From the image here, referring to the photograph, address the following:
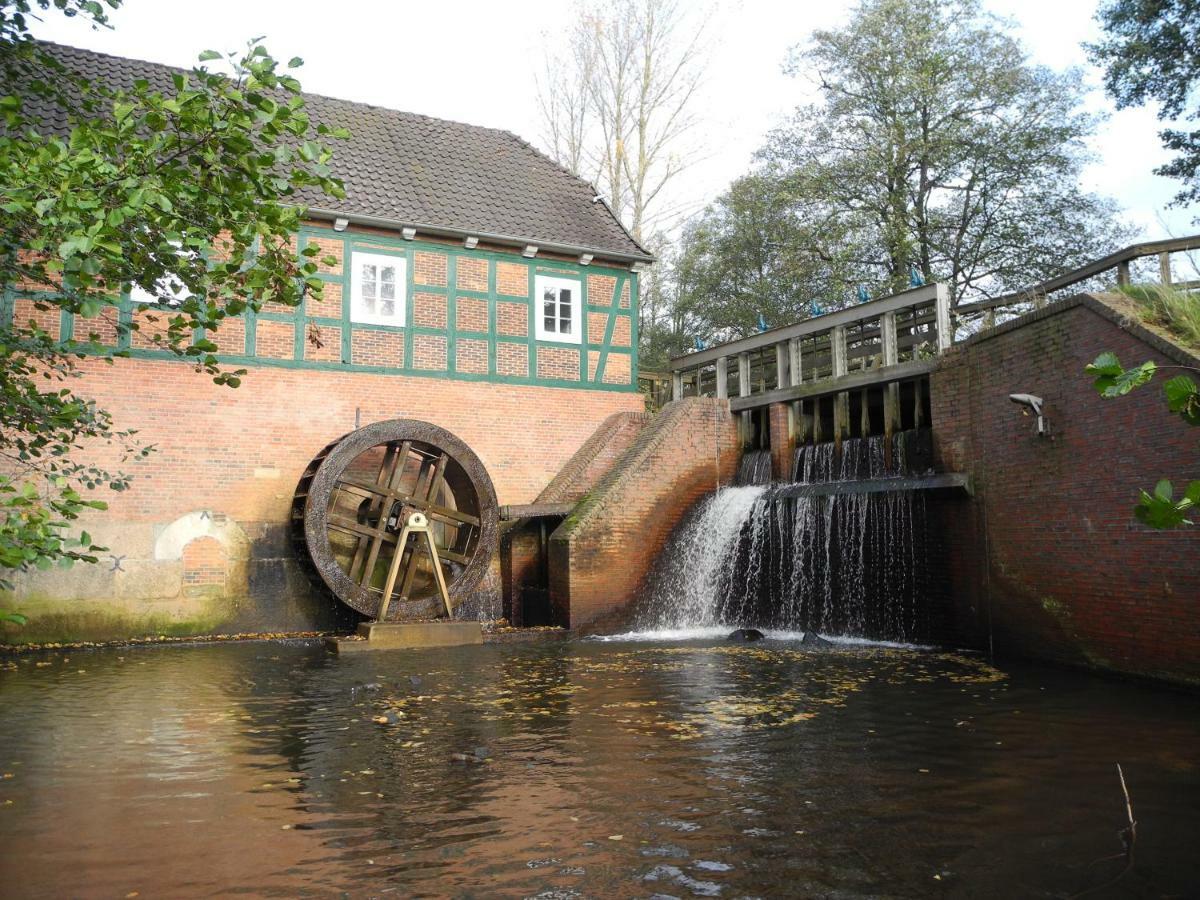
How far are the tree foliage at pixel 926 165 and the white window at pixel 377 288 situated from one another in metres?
8.68

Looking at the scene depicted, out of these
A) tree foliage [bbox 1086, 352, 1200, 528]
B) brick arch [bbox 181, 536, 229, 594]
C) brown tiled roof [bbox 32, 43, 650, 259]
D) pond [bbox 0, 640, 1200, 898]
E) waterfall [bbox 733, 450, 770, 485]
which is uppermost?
brown tiled roof [bbox 32, 43, 650, 259]

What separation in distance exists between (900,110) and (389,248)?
34.0 ft

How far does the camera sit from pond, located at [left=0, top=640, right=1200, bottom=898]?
3.37 meters

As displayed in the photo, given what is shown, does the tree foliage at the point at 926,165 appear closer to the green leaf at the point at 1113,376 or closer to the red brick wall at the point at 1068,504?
the red brick wall at the point at 1068,504

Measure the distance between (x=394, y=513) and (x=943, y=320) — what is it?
6813 millimetres

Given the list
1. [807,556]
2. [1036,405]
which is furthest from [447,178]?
[1036,405]

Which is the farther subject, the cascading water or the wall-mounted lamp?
the cascading water

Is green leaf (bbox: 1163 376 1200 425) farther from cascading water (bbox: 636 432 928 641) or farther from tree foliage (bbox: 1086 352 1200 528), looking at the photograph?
cascading water (bbox: 636 432 928 641)

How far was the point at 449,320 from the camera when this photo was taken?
13.0 metres

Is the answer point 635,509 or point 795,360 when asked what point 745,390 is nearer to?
point 795,360

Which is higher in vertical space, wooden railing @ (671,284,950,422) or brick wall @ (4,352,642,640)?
wooden railing @ (671,284,950,422)

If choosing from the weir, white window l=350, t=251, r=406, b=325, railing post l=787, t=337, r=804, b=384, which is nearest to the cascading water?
the weir

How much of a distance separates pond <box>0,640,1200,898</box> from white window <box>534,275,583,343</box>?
687cm

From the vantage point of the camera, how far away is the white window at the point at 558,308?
13750 mm
